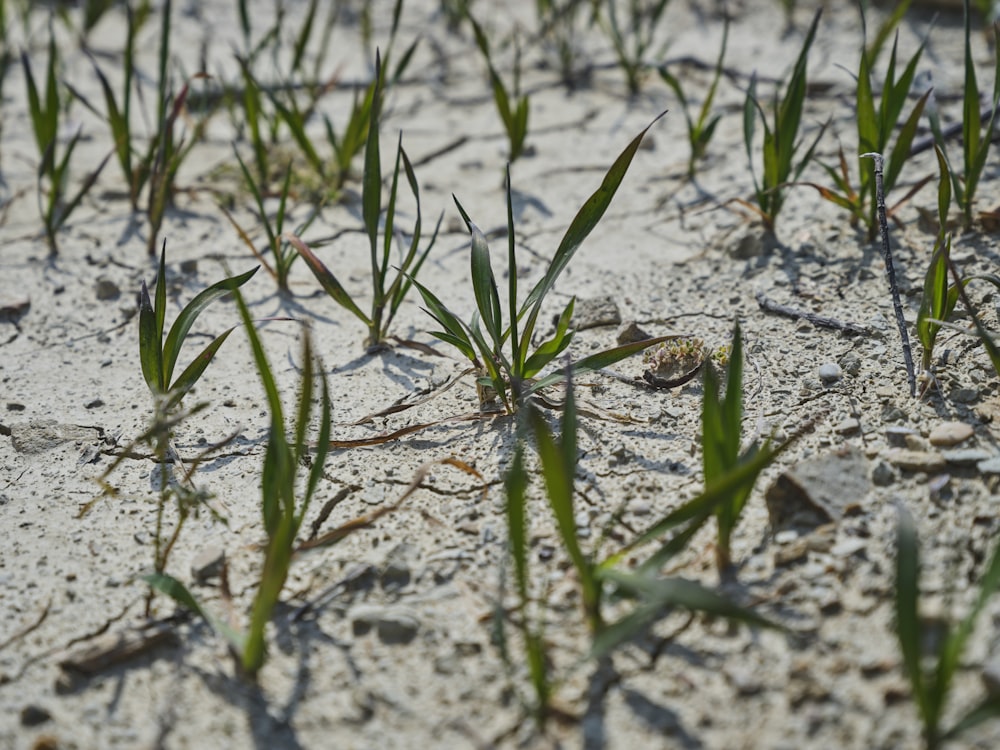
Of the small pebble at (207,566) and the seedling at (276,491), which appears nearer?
the seedling at (276,491)

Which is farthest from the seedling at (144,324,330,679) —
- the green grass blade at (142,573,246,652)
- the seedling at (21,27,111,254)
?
the seedling at (21,27,111,254)

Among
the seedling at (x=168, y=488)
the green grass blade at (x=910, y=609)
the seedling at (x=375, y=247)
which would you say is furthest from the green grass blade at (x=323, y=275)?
the green grass blade at (x=910, y=609)

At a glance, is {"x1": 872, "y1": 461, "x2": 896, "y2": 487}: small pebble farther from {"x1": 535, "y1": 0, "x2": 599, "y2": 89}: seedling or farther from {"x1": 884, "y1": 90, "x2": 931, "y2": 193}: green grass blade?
{"x1": 535, "y1": 0, "x2": 599, "y2": 89}: seedling

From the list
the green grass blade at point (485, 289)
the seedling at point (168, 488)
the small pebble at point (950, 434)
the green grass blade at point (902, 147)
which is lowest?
the seedling at point (168, 488)

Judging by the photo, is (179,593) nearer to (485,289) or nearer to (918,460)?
(485,289)

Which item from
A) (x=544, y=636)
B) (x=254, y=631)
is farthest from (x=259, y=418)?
(x=544, y=636)

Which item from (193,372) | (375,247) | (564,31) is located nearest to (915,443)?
(375,247)

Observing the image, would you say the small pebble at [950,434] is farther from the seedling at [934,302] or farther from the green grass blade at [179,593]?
the green grass blade at [179,593]

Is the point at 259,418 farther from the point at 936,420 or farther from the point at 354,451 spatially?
the point at 936,420
